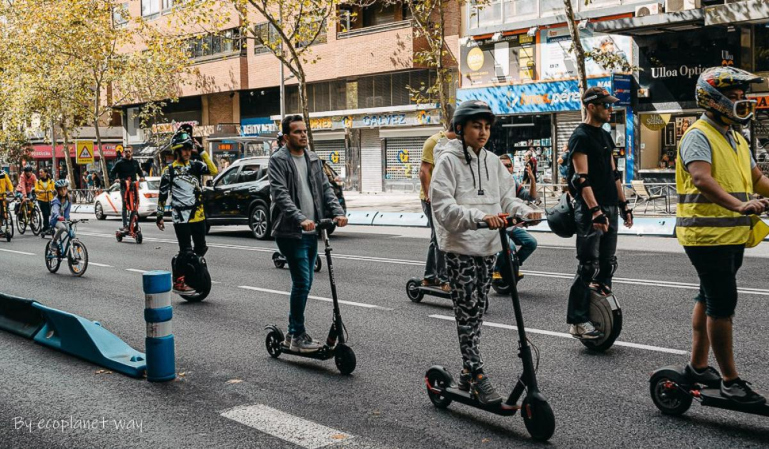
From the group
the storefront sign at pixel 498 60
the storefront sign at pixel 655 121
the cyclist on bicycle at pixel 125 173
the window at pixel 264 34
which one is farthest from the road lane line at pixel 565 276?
the window at pixel 264 34

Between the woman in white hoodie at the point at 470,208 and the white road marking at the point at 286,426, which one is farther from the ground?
the woman in white hoodie at the point at 470,208

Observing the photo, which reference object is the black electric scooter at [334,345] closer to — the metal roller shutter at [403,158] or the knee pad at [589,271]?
the knee pad at [589,271]

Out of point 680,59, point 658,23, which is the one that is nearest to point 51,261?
point 658,23

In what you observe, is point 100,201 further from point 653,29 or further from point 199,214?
point 199,214

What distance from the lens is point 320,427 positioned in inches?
187

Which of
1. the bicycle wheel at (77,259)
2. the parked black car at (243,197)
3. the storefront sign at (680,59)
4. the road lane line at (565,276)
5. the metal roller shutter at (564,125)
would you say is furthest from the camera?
the metal roller shutter at (564,125)

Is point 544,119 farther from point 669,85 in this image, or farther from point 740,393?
point 740,393

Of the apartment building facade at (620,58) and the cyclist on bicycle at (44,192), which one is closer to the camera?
the cyclist on bicycle at (44,192)

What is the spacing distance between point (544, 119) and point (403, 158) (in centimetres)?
821

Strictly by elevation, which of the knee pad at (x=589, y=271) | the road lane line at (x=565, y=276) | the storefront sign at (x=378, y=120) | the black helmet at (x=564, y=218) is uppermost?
the storefront sign at (x=378, y=120)

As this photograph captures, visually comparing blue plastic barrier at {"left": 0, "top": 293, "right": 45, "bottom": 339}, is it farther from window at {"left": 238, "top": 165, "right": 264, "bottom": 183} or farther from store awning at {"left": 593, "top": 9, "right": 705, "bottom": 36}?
store awning at {"left": 593, "top": 9, "right": 705, "bottom": 36}

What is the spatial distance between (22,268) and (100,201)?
17196 millimetres

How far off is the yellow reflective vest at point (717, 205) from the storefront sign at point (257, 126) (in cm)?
3928

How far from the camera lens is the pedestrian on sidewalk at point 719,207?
14.5 ft
